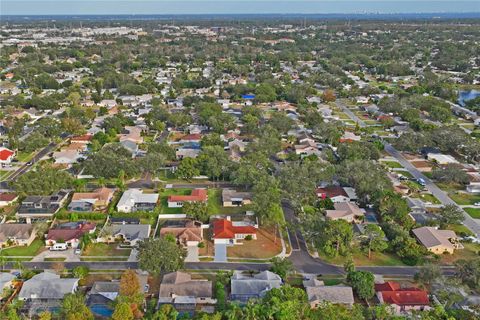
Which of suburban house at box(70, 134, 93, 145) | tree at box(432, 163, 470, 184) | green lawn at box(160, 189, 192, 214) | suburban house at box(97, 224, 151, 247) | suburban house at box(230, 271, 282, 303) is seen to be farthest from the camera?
suburban house at box(70, 134, 93, 145)

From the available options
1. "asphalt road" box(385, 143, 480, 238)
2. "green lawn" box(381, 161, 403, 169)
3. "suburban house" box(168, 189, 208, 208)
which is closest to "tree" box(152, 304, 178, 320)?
"suburban house" box(168, 189, 208, 208)

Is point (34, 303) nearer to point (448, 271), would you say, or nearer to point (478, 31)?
point (448, 271)

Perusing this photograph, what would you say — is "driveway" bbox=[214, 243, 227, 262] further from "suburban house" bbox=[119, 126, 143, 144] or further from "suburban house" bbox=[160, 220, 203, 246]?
"suburban house" bbox=[119, 126, 143, 144]

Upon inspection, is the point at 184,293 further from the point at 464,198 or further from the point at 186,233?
the point at 464,198

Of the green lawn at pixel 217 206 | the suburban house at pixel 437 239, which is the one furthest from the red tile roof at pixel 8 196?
the suburban house at pixel 437 239

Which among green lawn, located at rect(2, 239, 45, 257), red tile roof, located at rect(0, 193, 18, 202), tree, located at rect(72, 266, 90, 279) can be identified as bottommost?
green lawn, located at rect(2, 239, 45, 257)

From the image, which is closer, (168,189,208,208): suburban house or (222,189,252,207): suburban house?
(168,189,208,208): suburban house

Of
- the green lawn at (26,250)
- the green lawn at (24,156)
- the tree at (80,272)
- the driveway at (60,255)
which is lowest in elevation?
the green lawn at (24,156)

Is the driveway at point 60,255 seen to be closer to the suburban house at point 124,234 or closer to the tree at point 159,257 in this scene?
the suburban house at point 124,234
